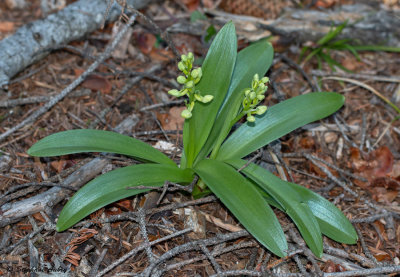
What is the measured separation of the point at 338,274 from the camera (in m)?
2.60

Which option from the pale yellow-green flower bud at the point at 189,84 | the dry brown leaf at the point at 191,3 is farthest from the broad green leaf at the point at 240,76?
the dry brown leaf at the point at 191,3

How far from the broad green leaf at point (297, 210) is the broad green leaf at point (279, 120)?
367 millimetres

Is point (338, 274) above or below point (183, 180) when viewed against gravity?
below

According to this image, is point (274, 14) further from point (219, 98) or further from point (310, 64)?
point (219, 98)

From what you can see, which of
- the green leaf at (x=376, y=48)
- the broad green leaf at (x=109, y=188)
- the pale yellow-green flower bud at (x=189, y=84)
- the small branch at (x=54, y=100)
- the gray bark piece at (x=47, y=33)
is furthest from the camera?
the green leaf at (x=376, y=48)

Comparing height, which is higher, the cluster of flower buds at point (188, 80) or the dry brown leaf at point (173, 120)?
the cluster of flower buds at point (188, 80)

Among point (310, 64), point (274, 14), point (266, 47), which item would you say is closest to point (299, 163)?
point (266, 47)

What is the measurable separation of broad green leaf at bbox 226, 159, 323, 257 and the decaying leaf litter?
0.47 ft

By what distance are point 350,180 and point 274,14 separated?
2.39 metres

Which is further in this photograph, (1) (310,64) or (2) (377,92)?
(1) (310,64)

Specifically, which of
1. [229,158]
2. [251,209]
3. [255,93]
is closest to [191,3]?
[229,158]

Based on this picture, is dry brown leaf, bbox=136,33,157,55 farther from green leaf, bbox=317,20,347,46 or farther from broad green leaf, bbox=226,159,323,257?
broad green leaf, bbox=226,159,323,257

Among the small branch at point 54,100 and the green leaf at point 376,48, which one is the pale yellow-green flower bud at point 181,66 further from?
the green leaf at point 376,48

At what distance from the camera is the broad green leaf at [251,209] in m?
2.50
